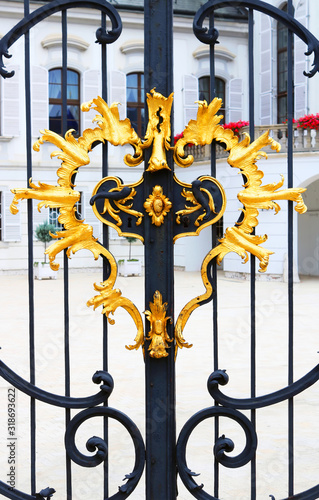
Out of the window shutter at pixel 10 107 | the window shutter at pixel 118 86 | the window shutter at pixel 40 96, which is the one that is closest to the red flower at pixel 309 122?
the window shutter at pixel 118 86

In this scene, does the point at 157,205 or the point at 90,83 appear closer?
the point at 157,205

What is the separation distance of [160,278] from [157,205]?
22 cm

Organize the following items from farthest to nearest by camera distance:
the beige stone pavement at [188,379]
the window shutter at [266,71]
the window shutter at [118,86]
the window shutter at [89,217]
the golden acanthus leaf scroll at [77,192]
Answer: the window shutter at [266,71]
the window shutter at [118,86]
the window shutter at [89,217]
the beige stone pavement at [188,379]
the golden acanthus leaf scroll at [77,192]

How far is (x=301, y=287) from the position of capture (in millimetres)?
12617

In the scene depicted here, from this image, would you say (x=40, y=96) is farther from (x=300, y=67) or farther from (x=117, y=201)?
(x=117, y=201)

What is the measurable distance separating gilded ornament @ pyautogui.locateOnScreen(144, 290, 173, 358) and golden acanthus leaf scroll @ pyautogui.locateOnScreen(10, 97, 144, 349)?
0.04 meters

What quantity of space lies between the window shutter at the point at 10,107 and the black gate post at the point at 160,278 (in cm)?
1371

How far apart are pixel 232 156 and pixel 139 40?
49.3ft

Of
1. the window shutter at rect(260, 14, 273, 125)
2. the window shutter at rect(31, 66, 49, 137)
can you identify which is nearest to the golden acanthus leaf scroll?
the window shutter at rect(31, 66, 49, 137)

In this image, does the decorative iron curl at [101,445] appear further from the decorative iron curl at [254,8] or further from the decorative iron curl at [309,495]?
the decorative iron curl at [254,8]

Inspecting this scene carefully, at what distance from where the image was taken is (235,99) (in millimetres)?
17000

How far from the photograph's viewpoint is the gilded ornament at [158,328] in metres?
2.00

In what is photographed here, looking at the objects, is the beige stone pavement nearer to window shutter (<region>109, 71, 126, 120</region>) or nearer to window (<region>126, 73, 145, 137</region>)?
window (<region>126, 73, 145, 137</region>)

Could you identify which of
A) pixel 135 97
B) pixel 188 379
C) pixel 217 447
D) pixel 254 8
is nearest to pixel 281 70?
pixel 135 97
